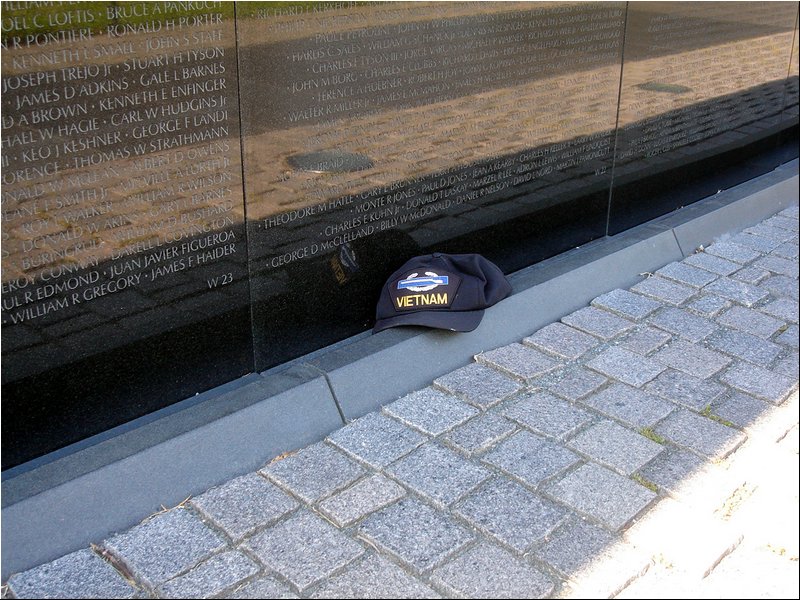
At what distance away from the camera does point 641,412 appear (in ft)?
11.8

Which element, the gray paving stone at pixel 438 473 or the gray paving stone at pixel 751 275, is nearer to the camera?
the gray paving stone at pixel 438 473

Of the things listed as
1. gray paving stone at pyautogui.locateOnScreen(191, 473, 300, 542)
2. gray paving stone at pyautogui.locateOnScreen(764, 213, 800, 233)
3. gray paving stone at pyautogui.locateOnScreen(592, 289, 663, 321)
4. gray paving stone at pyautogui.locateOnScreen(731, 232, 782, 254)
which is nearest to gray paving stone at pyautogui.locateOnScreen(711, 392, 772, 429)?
gray paving stone at pyautogui.locateOnScreen(592, 289, 663, 321)

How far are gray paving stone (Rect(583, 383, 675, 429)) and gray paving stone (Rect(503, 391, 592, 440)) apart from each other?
0.34 feet

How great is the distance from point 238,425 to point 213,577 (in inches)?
27.2

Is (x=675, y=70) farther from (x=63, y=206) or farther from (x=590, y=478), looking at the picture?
(x=63, y=206)

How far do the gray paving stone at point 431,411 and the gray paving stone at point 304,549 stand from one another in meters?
0.67

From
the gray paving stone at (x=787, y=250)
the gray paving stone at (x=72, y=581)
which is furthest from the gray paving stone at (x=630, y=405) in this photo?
the gray paving stone at (x=787, y=250)

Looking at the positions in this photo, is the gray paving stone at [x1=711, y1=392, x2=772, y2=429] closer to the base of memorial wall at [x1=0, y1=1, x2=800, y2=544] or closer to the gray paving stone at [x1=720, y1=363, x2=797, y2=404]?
the gray paving stone at [x1=720, y1=363, x2=797, y2=404]

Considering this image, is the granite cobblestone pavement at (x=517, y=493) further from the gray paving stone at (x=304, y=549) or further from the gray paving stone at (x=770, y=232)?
the gray paving stone at (x=770, y=232)

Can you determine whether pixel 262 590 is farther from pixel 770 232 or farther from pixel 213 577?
pixel 770 232

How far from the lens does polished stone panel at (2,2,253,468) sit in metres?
2.77

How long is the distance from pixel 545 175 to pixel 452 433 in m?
1.81

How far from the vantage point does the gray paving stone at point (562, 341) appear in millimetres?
4043

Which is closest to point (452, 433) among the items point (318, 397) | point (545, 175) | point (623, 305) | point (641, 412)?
point (318, 397)
